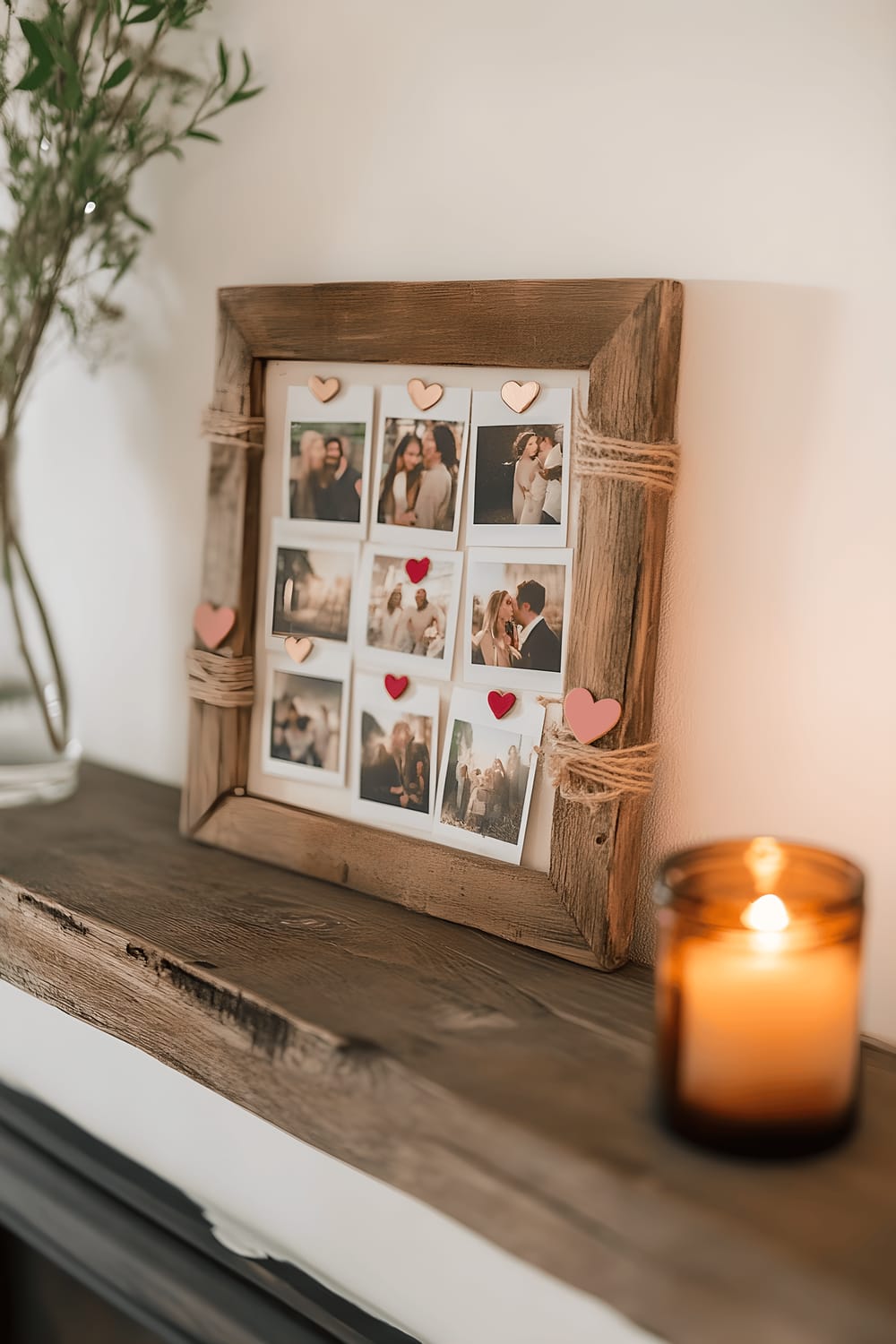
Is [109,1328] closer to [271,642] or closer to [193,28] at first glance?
[271,642]

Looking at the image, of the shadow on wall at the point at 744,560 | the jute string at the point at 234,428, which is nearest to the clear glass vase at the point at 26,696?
the jute string at the point at 234,428

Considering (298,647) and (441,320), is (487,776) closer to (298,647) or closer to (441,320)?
(298,647)

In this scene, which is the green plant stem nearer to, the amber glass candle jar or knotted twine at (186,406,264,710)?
knotted twine at (186,406,264,710)

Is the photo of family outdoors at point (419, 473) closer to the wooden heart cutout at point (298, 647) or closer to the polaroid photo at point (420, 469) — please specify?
the polaroid photo at point (420, 469)

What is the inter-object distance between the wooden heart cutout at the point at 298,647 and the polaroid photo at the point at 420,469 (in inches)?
3.7

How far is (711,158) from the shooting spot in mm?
643

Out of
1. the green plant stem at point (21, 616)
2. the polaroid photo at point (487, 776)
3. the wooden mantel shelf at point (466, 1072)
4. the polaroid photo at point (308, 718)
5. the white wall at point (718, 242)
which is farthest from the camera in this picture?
the green plant stem at point (21, 616)

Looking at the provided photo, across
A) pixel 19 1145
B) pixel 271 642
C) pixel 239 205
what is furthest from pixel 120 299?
pixel 19 1145

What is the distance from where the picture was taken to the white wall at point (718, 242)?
605 mm

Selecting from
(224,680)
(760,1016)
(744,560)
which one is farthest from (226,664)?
(760,1016)

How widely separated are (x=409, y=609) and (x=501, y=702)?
0.32ft

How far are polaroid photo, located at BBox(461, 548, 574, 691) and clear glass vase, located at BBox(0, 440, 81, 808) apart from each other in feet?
1.42

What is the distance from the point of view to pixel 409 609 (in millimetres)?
763

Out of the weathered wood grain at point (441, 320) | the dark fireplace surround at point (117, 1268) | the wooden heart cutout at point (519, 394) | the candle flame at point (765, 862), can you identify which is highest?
the weathered wood grain at point (441, 320)
